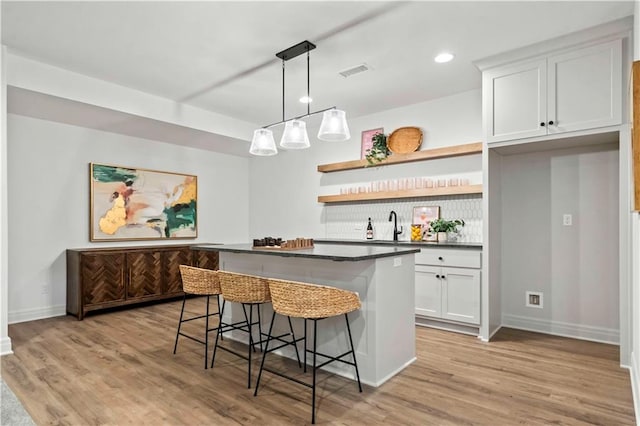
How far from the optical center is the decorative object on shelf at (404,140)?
16.2ft

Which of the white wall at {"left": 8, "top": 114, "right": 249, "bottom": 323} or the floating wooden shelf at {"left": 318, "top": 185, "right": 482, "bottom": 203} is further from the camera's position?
the white wall at {"left": 8, "top": 114, "right": 249, "bottom": 323}

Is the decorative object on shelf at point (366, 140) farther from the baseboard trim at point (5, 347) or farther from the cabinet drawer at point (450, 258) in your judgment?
the baseboard trim at point (5, 347)

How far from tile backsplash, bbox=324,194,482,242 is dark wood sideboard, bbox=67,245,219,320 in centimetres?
235

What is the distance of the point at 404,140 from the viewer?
505cm

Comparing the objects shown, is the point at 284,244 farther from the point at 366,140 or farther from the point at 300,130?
the point at 366,140

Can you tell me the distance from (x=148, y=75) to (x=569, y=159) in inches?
179

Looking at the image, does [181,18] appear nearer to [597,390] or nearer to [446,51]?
[446,51]

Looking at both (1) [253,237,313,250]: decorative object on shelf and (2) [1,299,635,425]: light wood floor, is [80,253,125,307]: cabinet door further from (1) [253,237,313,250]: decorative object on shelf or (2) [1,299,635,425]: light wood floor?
(1) [253,237,313,250]: decorative object on shelf

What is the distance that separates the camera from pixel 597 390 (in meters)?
2.60

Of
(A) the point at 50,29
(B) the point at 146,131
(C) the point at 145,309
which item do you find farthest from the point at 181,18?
(C) the point at 145,309

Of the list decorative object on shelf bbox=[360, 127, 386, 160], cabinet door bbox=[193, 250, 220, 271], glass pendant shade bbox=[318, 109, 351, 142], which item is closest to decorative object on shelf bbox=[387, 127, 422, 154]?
decorative object on shelf bbox=[360, 127, 386, 160]

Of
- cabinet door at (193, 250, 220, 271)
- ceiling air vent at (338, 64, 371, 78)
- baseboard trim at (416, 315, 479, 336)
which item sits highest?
ceiling air vent at (338, 64, 371, 78)

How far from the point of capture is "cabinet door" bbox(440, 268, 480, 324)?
3807mm

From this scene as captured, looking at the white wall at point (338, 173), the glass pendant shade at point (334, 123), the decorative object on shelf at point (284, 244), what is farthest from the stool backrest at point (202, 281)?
the white wall at point (338, 173)
